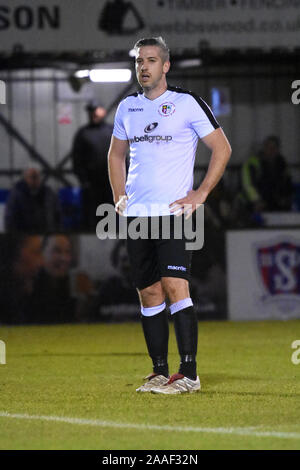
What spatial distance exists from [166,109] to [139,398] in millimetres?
1873

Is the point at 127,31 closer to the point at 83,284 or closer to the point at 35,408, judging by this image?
the point at 83,284

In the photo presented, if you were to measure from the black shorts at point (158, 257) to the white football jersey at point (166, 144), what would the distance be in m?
0.15

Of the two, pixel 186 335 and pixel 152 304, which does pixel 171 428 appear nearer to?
pixel 186 335

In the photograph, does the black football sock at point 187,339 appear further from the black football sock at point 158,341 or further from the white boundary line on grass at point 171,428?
the white boundary line on grass at point 171,428

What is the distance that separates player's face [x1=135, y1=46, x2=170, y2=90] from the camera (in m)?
6.99

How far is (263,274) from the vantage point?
13.6 meters

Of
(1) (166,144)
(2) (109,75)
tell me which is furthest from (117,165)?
(2) (109,75)

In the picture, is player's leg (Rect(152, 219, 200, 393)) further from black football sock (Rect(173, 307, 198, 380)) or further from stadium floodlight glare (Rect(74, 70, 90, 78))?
stadium floodlight glare (Rect(74, 70, 90, 78))

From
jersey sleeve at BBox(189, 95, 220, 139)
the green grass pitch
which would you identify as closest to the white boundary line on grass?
the green grass pitch

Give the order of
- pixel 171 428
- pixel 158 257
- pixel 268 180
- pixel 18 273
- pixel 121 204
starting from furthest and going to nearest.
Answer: pixel 268 180 < pixel 18 273 < pixel 121 204 < pixel 158 257 < pixel 171 428

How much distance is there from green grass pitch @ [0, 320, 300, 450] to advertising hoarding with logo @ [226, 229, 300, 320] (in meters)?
1.97

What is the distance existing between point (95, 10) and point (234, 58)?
2733 millimetres
